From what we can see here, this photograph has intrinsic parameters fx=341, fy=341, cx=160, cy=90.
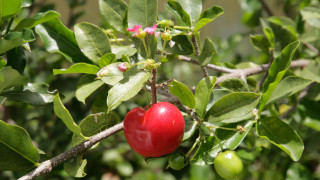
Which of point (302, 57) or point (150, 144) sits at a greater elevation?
point (150, 144)

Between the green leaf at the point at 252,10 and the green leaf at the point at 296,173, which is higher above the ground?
the green leaf at the point at 252,10

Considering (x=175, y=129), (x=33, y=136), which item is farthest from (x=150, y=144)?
(x=33, y=136)

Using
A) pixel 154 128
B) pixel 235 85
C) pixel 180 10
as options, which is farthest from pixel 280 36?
pixel 154 128

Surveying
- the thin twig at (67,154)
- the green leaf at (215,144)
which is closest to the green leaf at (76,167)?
the thin twig at (67,154)

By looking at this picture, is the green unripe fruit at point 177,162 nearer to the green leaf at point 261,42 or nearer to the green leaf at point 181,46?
the green leaf at point 181,46

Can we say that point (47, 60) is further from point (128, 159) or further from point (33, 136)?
point (128, 159)

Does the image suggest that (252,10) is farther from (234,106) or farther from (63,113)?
(63,113)
